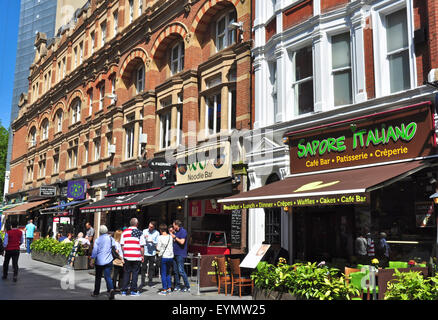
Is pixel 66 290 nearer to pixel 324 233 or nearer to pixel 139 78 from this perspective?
pixel 324 233

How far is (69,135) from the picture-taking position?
97.6 feet

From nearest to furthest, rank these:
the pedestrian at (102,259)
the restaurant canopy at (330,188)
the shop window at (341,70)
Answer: the restaurant canopy at (330,188) → the pedestrian at (102,259) → the shop window at (341,70)

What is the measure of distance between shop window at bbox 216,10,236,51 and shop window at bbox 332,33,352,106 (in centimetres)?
548

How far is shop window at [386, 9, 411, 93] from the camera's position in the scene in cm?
977

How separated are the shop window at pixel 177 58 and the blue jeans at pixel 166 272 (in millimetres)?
10913

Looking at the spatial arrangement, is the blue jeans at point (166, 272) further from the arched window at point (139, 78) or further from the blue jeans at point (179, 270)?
the arched window at point (139, 78)

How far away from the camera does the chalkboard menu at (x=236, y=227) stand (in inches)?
541

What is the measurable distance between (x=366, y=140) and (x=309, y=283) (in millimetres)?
4248

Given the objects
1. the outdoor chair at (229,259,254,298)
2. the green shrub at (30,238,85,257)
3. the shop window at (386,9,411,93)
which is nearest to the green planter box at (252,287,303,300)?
the outdoor chair at (229,259,254,298)

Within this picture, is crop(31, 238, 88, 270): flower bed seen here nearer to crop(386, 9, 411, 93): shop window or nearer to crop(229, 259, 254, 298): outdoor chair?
crop(229, 259, 254, 298): outdoor chair

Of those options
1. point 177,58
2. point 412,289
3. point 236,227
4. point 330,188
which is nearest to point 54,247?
point 236,227

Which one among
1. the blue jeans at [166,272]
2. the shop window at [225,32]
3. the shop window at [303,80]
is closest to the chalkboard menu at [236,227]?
the blue jeans at [166,272]

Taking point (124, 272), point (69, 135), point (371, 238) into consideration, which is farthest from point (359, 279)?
point (69, 135)

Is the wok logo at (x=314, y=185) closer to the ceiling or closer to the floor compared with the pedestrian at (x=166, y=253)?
closer to the ceiling
